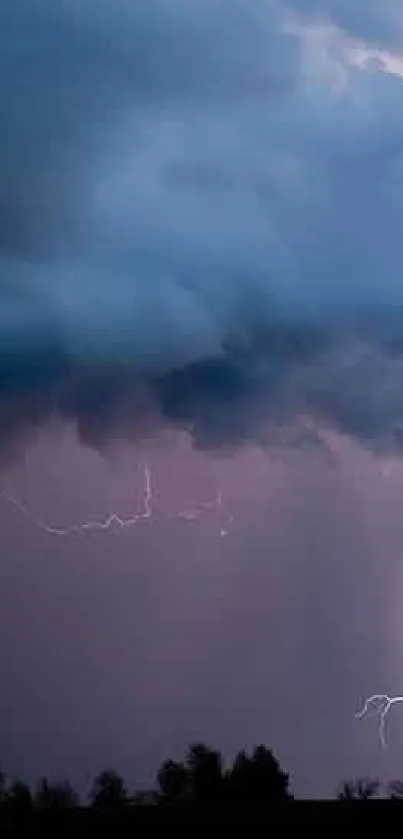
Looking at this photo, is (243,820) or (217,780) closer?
(243,820)


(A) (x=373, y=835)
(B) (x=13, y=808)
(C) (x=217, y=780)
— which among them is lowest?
(A) (x=373, y=835)

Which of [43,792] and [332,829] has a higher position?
[43,792]

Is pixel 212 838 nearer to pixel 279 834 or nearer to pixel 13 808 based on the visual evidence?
pixel 279 834

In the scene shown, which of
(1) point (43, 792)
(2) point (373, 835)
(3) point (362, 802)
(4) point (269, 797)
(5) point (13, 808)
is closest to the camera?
(2) point (373, 835)

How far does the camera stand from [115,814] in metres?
32.2

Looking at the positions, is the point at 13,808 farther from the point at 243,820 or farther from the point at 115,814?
the point at 243,820

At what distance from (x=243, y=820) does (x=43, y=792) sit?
57.1 ft

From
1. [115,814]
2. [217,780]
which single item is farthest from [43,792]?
[115,814]

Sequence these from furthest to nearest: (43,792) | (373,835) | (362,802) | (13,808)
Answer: (43,792), (13,808), (362,802), (373,835)

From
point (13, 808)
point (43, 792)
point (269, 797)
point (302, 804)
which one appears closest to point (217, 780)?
point (269, 797)

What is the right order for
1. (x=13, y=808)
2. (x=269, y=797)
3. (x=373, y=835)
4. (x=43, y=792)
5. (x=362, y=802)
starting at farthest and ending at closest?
(x=269, y=797) → (x=43, y=792) → (x=13, y=808) → (x=362, y=802) → (x=373, y=835)

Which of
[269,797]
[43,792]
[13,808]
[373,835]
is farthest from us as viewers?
[269,797]

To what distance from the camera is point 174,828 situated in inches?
1198

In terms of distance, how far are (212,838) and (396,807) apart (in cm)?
401
